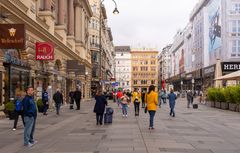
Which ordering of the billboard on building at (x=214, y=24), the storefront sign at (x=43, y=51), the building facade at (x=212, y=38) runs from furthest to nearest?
the billboard on building at (x=214, y=24), the building facade at (x=212, y=38), the storefront sign at (x=43, y=51)

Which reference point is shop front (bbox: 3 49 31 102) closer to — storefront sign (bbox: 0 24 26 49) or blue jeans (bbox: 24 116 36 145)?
storefront sign (bbox: 0 24 26 49)

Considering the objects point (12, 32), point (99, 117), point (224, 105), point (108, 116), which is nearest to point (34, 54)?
point (12, 32)

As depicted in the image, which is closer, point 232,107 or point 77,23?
point 232,107

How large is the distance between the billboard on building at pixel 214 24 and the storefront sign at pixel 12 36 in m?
60.5

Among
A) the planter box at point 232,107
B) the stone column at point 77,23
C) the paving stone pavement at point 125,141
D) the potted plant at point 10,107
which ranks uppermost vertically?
the stone column at point 77,23

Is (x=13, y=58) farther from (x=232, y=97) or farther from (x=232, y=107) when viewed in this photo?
(x=232, y=107)

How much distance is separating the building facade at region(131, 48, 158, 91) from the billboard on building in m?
109

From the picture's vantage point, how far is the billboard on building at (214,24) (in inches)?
3081

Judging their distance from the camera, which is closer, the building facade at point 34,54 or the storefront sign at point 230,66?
the building facade at point 34,54

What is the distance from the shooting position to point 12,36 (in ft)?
69.2

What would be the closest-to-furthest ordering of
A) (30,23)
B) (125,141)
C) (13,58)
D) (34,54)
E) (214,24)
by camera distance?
1. (125,141)
2. (13,58)
3. (30,23)
4. (34,54)
5. (214,24)

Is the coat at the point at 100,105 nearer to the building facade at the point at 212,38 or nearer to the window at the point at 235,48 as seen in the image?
the building facade at the point at 212,38

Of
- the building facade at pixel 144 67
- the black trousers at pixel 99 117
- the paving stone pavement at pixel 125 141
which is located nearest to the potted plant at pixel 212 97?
the black trousers at pixel 99 117

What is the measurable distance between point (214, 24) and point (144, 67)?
116047mm
